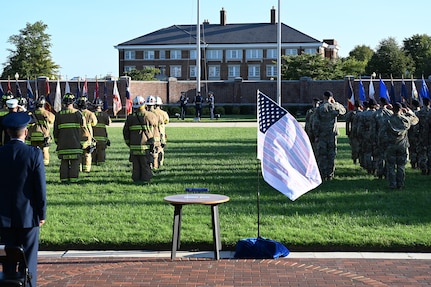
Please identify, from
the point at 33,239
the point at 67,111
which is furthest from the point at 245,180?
the point at 33,239

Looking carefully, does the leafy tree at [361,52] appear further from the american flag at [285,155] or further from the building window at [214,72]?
the american flag at [285,155]

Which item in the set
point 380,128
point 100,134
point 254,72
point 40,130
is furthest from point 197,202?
point 254,72

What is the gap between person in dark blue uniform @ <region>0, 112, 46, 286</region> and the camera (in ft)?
22.1

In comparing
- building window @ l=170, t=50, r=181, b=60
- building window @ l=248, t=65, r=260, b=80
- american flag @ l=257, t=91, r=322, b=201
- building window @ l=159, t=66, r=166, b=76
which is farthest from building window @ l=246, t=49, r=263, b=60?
american flag @ l=257, t=91, r=322, b=201

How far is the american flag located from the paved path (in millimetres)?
983

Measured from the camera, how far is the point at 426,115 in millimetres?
17906

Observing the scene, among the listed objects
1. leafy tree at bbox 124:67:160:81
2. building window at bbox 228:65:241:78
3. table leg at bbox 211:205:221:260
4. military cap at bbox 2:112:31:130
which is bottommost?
table leg at bbox 211:205:221:260

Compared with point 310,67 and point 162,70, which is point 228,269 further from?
point 162,70

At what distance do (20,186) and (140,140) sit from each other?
356 inches

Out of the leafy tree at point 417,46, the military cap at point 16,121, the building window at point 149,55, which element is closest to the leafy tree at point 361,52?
the leafy tree at point 417,46

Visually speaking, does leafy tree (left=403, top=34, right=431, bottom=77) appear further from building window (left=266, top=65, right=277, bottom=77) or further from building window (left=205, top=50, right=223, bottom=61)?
building window (left=205, top=50, right=223, bottom=61)

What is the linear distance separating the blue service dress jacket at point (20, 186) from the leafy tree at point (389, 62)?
7294 centimetres

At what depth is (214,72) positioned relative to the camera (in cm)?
9138

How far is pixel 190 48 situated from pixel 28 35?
19669 millimetres
